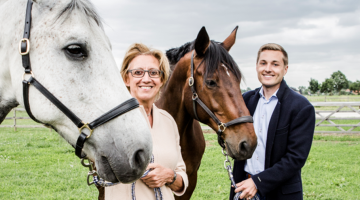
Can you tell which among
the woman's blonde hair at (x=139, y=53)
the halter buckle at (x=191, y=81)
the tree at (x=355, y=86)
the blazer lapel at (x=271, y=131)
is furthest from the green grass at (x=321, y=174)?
the tree at (x=355, y=86)

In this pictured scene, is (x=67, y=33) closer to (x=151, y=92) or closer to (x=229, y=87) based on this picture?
(x=151, y=92)

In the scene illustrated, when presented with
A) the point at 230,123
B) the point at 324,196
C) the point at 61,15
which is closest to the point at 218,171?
the point at 324,196

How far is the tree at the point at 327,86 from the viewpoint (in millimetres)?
67500

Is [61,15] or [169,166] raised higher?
[61,15]

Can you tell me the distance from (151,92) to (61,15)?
1001 millimetres

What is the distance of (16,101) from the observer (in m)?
1.70

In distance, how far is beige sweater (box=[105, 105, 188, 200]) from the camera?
1887 mm

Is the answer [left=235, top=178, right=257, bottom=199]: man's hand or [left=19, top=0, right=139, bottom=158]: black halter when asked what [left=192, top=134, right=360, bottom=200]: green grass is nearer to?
[left=235, top=178, right=257, bottom=199]: man's hand

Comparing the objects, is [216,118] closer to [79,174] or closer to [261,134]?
[261,134]

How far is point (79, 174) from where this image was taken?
5.86 metres

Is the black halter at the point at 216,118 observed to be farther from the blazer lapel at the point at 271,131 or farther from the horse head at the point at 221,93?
the blazer lapel at the point at 271,131

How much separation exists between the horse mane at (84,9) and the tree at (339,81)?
8130 cm

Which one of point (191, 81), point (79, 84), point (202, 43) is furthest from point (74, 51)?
point (202, 43)

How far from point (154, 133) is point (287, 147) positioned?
136cm
